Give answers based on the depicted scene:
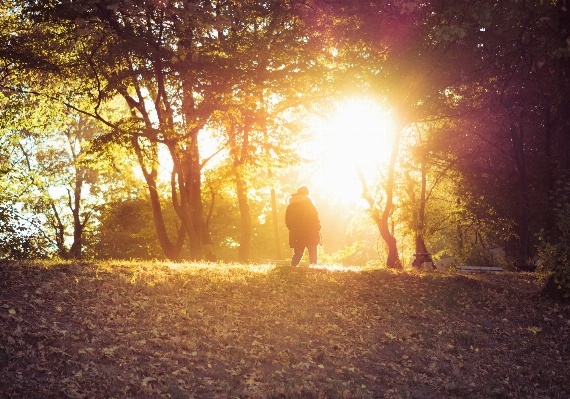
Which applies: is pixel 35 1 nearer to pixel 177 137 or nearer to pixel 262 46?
pixel 177 137

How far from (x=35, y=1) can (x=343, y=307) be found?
12565 mm

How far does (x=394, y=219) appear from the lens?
28547mm

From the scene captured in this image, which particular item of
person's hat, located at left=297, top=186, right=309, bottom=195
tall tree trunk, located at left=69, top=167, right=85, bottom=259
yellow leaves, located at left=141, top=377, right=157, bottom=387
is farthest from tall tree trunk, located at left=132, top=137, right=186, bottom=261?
yellow leaves, located at left=141, top=377, right=157, bottom=387

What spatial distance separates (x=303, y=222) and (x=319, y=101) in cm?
579

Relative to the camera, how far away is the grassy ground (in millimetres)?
7133

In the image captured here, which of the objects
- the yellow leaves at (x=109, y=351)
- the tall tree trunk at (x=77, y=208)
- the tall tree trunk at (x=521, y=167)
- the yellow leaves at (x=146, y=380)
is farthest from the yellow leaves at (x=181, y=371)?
the tall tree trunk at (x=77, y=208)

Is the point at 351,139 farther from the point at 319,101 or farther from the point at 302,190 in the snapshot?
the point at 302,190

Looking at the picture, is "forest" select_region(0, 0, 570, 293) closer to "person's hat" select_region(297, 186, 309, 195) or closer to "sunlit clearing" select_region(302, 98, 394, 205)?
"sunlit clearing" select_region(302, 98, 394, 205)

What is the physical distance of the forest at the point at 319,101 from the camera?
12.6m

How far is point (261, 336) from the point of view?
8.88 metres

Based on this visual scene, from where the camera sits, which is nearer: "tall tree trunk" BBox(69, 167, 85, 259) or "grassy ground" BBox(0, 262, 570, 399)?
"grassy ground" BBox(0, 262, 570, 399)

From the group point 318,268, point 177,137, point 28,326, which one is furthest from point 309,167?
point 28,326

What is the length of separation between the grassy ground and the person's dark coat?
75.7 inches

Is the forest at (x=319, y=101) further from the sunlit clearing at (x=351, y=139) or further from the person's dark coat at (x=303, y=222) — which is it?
the person's dark coat at (x=303, y=222)
